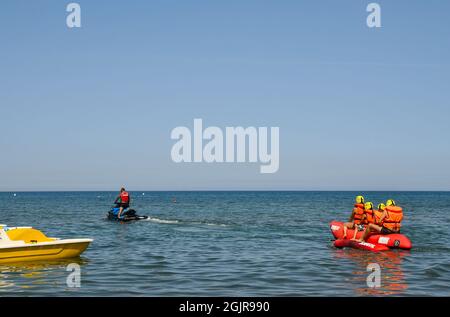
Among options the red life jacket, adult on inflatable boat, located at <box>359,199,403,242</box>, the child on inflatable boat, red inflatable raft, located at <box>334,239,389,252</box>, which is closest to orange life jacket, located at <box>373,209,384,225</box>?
the child on inflatable boat

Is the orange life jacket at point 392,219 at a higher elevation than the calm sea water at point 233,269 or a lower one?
higher

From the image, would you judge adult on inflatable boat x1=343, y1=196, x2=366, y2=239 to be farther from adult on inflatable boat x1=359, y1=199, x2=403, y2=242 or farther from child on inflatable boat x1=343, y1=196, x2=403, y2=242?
adult on inflatable boat x1=359, y1=199, x2=403, y2=242

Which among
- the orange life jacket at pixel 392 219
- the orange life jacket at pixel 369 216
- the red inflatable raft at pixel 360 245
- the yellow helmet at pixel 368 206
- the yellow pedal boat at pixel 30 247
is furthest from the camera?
the orange life jacket at pixel 369 216

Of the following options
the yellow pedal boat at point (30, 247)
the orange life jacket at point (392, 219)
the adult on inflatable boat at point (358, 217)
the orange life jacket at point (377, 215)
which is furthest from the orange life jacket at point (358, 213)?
the yellow pedal boat at point (30, 247)

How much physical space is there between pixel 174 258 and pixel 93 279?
17.2ft

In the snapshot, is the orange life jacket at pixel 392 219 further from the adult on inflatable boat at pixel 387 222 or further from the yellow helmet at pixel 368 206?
the yellow helmet at pixel 368 206

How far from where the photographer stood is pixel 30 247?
62.4 feet

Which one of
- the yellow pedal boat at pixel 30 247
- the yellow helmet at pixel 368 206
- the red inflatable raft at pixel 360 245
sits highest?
the yellow helmet at pixel 368 206

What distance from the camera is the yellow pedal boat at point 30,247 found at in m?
18.8

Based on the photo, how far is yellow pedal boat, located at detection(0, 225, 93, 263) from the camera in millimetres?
18750

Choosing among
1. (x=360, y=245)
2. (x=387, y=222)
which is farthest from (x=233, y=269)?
(x=387, y=222)
